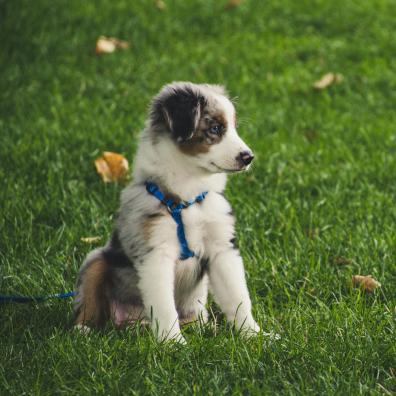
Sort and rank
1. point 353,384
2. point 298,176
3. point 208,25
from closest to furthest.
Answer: point 353,384 < point 298,176 < point 208,25

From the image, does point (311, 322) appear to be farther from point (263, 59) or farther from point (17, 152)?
point (263, 59)

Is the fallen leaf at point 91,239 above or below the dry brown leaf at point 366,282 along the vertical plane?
below

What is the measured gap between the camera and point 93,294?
3635 mm

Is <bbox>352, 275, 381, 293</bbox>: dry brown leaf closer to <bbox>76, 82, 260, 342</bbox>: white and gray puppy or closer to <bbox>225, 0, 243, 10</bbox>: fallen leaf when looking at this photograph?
<bbox>76, 82, 260, 342</bbox>: white and gray puppy

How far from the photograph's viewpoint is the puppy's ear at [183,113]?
3389mm

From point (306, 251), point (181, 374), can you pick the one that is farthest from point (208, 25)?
point (181, 374)

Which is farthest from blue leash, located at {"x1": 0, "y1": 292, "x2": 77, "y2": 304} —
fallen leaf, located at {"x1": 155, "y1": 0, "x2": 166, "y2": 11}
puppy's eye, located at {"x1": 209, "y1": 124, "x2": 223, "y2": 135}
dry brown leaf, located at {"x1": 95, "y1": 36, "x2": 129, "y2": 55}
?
fallen leaf, located at {"x1": 155, "y1": 0, "x2": 166, "y2": 11}

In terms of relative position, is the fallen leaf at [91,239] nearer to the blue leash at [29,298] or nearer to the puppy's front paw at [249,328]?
the blue leash at [29,298]

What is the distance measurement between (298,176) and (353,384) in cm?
272

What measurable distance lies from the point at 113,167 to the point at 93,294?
1.92 meters

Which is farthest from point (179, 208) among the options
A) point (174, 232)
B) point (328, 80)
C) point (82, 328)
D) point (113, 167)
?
point (328, 80)

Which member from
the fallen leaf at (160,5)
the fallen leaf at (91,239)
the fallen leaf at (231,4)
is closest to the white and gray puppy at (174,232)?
the fallen leaf at (91,239)

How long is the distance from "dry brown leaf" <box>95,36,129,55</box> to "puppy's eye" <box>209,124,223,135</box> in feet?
15.9

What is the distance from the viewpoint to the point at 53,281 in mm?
4145
